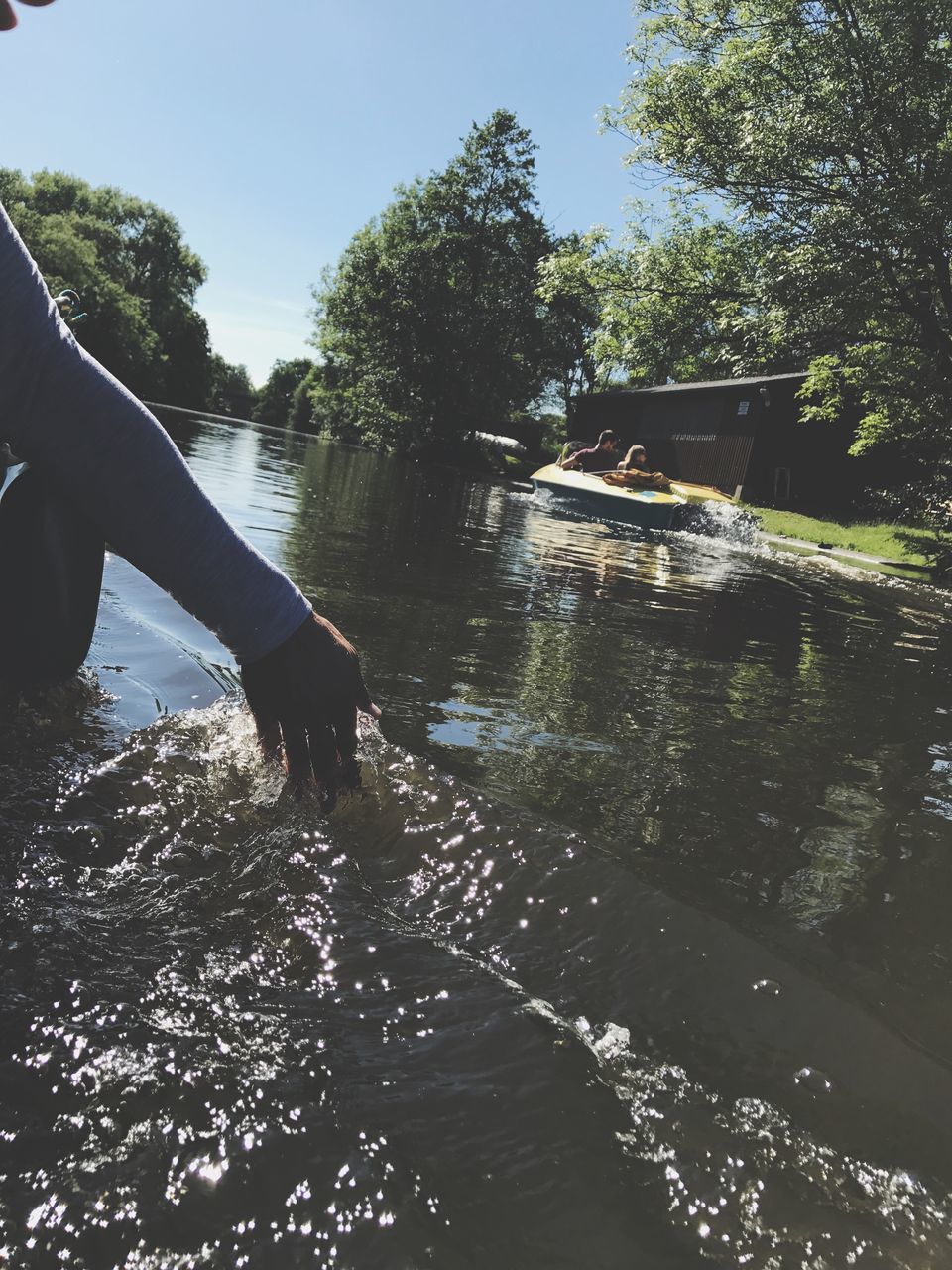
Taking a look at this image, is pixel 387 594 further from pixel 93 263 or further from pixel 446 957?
pixel 93 263

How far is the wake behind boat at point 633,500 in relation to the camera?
54.6ft

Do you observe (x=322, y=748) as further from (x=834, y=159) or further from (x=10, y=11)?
(x=834, y=159)

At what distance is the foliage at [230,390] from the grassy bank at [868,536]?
241 ft

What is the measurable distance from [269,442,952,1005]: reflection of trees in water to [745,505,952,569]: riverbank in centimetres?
929

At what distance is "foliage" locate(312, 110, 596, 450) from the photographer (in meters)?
45.5

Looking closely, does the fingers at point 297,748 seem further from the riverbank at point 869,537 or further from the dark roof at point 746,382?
the dark roof at point 746,382

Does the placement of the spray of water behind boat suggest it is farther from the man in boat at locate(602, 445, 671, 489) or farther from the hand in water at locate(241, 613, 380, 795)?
the hand in water at locate(241, 613, 380, 795)

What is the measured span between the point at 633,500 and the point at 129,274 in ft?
228

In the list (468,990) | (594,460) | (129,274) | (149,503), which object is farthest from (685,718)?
(129,274)

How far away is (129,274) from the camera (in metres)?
70.6

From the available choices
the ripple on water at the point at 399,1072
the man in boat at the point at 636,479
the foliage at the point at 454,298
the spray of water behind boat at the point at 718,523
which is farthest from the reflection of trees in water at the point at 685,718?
the foliage at the point at 454,298

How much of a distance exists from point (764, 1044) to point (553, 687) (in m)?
2.52

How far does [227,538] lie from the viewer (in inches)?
49.6

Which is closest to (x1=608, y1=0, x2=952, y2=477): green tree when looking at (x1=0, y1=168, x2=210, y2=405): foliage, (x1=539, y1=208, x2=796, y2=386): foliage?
(x1=539, y1=208, x2=796, y2=386): foliage
